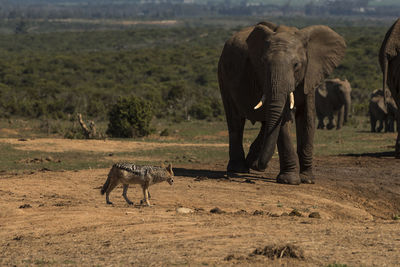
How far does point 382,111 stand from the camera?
1094 inches

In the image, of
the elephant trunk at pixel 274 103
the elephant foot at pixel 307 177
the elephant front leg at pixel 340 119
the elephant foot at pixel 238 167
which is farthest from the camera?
the elephant front leg at pixel 340 119

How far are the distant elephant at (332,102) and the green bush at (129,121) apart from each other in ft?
30.2

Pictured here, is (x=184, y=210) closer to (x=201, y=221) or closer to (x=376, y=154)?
(x=201, y=221)

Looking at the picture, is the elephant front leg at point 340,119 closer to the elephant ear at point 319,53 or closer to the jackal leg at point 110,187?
the elephant ear at point 319,53

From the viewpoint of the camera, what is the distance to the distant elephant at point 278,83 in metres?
12.7

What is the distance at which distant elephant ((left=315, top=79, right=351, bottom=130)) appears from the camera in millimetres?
31094

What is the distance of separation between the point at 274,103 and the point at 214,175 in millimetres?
3354

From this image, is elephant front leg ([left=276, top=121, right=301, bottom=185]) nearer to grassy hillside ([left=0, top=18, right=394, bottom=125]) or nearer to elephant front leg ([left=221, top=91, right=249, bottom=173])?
elephant front leg ([left=221, top=91, right=249, bottom=173])

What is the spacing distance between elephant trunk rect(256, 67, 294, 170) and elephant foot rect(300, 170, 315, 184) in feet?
6.58

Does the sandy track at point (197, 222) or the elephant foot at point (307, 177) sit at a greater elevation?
the sandy track at point (197, 222)

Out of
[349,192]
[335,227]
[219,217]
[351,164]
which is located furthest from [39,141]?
[335,227]

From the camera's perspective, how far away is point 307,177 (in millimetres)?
14531

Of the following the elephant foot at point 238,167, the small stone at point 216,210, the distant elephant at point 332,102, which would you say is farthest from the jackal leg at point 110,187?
the distant elephant at point 332,102

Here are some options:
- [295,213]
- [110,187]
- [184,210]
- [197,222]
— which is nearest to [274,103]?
[295,213]
